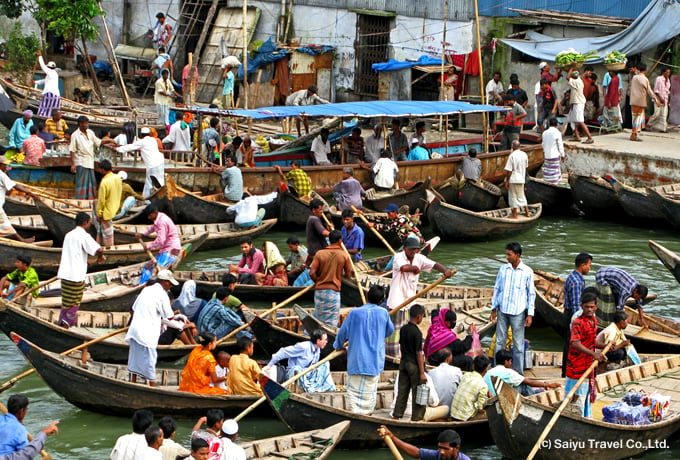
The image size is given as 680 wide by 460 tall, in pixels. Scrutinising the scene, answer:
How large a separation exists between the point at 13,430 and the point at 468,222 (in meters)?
10.4

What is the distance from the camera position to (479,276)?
1622cm

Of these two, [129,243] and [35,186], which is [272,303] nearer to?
[129,243]

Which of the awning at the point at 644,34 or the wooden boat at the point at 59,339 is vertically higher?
A: the awning at the point at 644,34

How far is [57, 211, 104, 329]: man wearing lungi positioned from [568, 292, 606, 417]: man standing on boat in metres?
5.20

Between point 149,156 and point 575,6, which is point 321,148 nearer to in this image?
point 149,156

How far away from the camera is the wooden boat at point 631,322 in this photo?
11812 mm

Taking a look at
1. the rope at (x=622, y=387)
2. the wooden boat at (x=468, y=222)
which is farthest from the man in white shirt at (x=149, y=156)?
the rope at (x=622, y=387)

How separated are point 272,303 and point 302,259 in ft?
2.89

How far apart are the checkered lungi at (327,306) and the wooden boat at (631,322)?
2483mm

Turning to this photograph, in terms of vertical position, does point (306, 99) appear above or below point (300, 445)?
above

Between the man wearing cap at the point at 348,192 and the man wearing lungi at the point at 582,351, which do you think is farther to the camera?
the man wearing cap at the point at 348,192

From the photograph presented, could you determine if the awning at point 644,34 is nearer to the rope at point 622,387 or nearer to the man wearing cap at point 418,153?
the man wearing cap at point 418,153

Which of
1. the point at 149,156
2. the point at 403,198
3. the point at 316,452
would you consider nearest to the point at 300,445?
the point at 316,452

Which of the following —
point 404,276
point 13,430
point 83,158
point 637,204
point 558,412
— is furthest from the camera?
point 637,204
